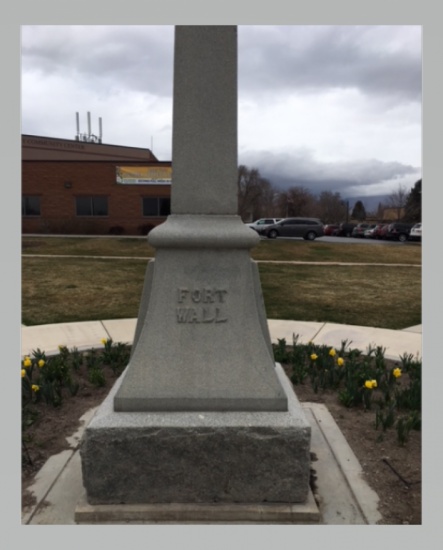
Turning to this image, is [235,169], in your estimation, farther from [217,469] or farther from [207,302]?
[217,469]

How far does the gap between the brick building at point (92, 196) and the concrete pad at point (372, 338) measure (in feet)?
83.2

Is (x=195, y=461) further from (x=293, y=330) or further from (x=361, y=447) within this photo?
(x=293, y=330)

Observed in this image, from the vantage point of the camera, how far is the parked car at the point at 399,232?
118 ft

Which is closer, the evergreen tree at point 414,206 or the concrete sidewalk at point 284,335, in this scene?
the concrete sidewalk at point 284,335

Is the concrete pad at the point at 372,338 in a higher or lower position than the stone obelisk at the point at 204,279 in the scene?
lower

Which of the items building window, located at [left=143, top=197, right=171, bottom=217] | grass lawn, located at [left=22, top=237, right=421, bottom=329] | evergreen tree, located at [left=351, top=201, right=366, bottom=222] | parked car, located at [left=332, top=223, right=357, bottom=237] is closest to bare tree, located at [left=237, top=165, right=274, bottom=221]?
parked car, located at [left=332, top=223, right=357, bottom=237]

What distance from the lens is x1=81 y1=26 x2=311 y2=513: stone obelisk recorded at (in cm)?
265

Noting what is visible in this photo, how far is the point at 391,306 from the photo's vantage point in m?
8.88

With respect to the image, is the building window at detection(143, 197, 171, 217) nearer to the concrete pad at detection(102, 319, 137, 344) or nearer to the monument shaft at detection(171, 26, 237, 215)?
the concrete pad at detection(102, 319, 137, 344)

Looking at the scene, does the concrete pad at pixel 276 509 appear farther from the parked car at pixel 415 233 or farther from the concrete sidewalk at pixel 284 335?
the parked car at pixel 415 233

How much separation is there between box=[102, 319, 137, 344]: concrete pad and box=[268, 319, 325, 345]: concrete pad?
202 cm

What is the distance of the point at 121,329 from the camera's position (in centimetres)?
651

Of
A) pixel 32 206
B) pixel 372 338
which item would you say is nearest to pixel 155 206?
pixel 32 206

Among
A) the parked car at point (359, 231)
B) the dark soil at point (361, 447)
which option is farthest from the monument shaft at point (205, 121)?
the parked car at point (359, 231)
